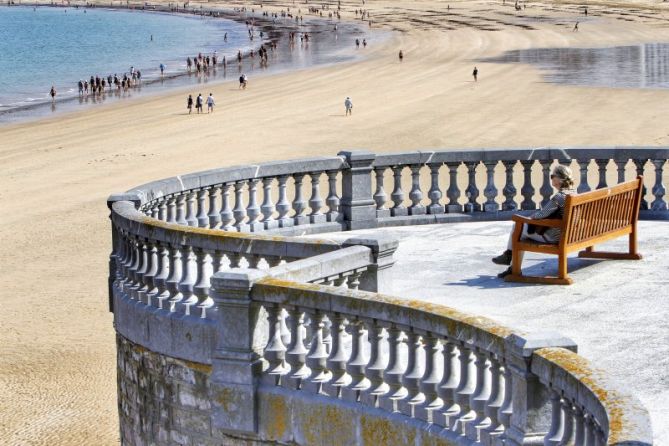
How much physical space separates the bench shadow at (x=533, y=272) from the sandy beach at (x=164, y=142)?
802 cm

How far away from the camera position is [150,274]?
1197 centimetres

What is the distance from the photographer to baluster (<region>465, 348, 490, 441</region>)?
27.2 feet

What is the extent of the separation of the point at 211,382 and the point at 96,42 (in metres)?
125

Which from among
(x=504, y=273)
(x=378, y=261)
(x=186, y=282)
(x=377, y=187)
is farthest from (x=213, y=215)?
(x=378, y=261)

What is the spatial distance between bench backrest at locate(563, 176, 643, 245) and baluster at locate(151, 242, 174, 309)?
4015mm

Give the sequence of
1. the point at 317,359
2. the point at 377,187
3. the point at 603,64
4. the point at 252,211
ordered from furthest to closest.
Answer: the point at 603,64 < the point at 377,187 < the point at 252,211 < the point at 317,359

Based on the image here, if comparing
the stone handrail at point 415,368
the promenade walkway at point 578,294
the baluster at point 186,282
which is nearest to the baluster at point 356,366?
the stone handrail at point 415,368

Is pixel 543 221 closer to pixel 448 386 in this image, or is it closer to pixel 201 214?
pixel 201 214

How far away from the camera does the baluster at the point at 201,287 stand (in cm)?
1129

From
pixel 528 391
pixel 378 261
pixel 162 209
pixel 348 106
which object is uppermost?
pixel 528 391

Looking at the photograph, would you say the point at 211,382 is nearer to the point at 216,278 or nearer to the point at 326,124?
the point at 216,278

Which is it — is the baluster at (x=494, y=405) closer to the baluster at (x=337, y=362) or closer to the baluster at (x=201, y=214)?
the baluster at (x=337, y=362)

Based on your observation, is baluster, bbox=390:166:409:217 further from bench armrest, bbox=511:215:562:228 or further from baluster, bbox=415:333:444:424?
baluster, bbox=415:333:444:424

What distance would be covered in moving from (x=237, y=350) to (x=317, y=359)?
76cm
